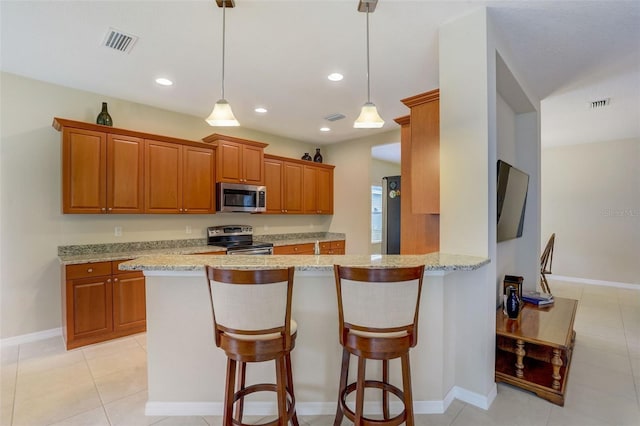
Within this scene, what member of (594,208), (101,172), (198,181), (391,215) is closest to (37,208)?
(101,172)

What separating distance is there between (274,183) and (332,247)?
1.59m

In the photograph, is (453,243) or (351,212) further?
(351,212)

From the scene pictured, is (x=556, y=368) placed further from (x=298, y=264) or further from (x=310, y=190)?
(x=310, y=190)

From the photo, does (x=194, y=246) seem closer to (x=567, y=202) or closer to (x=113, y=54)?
(x=113, y=54)

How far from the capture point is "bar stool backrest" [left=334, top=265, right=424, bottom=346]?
151cm

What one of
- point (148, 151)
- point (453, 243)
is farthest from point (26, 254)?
point (453, 243)

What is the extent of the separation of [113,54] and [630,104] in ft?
19.2

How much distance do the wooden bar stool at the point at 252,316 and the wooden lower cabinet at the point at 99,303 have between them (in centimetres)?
233

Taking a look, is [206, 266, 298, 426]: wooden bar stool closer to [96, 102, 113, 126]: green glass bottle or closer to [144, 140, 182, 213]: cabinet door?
[144, 140, 182, 213]: cabinet door

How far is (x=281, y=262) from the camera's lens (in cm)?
196

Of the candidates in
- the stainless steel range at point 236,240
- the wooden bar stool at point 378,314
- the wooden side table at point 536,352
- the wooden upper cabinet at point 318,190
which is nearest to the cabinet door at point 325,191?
the wooden upper cabinet at point 318,190

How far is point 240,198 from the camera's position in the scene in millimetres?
4500

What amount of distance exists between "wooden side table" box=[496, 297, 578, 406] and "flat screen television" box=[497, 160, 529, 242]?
29.5 inches

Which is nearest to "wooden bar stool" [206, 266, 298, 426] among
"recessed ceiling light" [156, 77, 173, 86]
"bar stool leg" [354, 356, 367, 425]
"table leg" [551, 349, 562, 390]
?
"bar stool leg" [354, 356, 367, 425]
